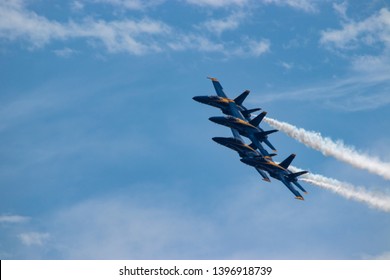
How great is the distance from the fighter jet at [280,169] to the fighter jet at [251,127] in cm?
473

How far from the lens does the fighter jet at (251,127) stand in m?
184

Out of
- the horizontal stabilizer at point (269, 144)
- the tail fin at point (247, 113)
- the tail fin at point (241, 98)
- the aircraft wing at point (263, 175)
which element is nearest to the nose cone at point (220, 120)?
the tail fin at point (247, 113)

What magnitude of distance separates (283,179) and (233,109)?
886 inches

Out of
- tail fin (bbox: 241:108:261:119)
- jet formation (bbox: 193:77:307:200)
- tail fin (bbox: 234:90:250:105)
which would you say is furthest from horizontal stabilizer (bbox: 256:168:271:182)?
tail fin (bbox: 234:90:250:105)

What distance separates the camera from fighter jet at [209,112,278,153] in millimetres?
184500

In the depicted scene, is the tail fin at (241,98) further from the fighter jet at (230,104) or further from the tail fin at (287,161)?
the tail fin at (287,161)

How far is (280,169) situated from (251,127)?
12849mm

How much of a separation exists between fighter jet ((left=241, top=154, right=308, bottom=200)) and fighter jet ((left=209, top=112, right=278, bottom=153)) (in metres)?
4.73

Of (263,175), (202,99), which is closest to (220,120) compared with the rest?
(202,99)

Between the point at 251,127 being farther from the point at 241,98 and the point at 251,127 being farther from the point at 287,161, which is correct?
the point at 287,161

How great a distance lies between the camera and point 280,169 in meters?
186

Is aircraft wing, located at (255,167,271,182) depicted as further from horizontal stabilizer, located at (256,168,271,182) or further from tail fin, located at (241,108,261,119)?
tail fin, located at (241,108,261,119)
